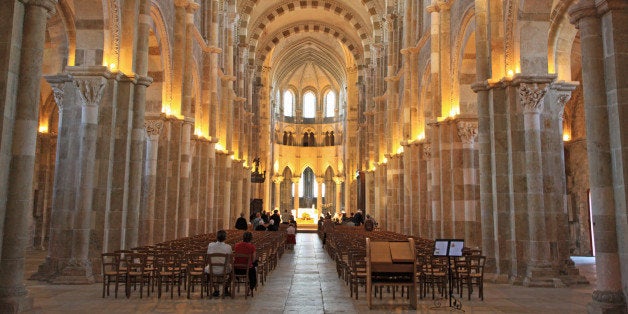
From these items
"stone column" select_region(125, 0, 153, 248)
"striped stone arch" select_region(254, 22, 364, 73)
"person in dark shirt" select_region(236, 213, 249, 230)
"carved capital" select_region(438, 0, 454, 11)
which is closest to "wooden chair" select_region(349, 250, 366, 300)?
"stone column" select_region(125, 0, 153, 248)

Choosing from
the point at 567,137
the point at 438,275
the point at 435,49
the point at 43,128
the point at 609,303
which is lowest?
the point at 609,303

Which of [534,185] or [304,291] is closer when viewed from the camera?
[304,291]

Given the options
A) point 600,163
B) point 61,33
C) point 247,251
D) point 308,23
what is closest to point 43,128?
point 61,33

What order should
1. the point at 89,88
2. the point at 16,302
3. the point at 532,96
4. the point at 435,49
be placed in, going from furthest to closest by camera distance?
the point at 435,49 < the point at 532,96 < the point at 89,88 < the point at 16,302

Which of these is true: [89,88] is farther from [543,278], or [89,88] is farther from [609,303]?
[543,278]

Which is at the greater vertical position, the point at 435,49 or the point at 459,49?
the point at 435,49

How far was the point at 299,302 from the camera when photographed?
32.0ft

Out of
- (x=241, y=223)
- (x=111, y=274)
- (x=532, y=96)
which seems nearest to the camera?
(x=111, y=274)

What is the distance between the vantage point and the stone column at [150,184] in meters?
17.0

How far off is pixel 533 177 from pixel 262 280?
6.84m

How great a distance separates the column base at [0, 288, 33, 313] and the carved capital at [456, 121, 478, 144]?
13.3 m

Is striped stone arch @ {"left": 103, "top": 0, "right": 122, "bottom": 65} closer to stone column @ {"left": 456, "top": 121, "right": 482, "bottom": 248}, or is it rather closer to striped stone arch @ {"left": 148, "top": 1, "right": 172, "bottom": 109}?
striped stone arch @ {"left": 148, "top": 1, "right": 172, "bottom": 109}

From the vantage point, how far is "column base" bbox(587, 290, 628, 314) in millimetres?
7504

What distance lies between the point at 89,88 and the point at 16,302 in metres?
6.10
